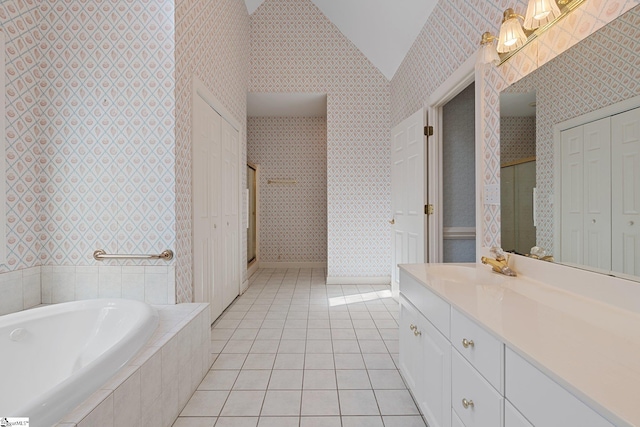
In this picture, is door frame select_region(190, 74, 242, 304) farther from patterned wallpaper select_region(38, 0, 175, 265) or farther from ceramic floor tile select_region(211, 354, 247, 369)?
ceramic floor tile select_region(211, 354, 247, 369)

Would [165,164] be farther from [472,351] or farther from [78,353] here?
[472,351]

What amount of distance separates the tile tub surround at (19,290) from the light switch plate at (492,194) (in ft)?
9.01

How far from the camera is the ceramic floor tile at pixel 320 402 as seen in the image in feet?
5.14

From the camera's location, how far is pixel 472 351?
96cm

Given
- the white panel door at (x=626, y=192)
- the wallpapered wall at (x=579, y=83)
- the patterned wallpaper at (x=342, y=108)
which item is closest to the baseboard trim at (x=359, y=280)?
the patterned wallpaper at (x=342, y=108)

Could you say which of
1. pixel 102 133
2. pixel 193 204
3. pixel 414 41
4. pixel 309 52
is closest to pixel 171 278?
pixel 193 204

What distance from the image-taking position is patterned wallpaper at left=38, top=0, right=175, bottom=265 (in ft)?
6.42

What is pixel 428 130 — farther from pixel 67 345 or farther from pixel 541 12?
pixel 67 345

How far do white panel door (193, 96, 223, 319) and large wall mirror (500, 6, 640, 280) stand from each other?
206 cm

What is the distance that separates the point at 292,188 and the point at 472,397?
15.5 feet

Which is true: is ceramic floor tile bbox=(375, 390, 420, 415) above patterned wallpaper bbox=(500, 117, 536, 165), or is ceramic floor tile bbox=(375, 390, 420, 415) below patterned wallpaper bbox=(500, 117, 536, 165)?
below

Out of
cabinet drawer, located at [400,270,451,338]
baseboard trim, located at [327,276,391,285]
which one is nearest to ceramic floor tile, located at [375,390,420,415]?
cabinet drawer, located at [400,270,451,338]

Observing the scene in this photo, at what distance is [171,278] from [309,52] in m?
3.49

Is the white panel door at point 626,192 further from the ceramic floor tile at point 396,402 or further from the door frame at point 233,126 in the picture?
the door frame at point 233,126
